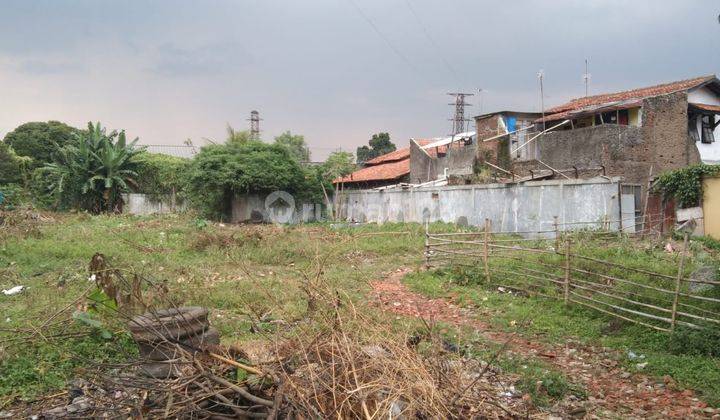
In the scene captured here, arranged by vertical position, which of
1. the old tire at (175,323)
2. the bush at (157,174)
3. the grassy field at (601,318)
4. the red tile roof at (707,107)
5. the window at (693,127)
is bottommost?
the grassy field at (601,318)

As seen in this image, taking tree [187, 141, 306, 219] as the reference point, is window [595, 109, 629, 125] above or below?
above

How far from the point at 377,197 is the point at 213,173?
7243 mm

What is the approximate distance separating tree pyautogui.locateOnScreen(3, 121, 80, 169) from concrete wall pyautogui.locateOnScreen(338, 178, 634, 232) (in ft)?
80.0

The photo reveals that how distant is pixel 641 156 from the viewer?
65.7ft

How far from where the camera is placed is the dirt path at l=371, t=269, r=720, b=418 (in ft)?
15.6

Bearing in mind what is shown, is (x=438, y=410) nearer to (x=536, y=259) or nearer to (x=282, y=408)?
(x=282, y=408)

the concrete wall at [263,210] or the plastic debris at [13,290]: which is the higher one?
the concrete wall at [263,210]

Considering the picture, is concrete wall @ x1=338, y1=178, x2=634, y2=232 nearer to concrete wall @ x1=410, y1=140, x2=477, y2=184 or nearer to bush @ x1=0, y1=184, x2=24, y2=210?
concrete wall @ x1=410, y1=140, x2=477, y2=184

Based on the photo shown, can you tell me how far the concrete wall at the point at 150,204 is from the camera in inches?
1024

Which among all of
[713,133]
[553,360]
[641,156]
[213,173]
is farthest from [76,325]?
[713,133]

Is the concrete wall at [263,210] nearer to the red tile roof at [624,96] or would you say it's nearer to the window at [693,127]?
the red tile roof at [624,96]

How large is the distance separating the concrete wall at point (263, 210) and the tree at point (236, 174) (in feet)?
1.25

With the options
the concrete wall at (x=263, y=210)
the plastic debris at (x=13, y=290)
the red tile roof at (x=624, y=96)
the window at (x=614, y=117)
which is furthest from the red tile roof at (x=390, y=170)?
the plastic debris at (x=13, y=290)

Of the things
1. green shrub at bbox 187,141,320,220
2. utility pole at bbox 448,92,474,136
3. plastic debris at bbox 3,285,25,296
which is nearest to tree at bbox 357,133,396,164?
utility pole at bbox 448,92,474,136
